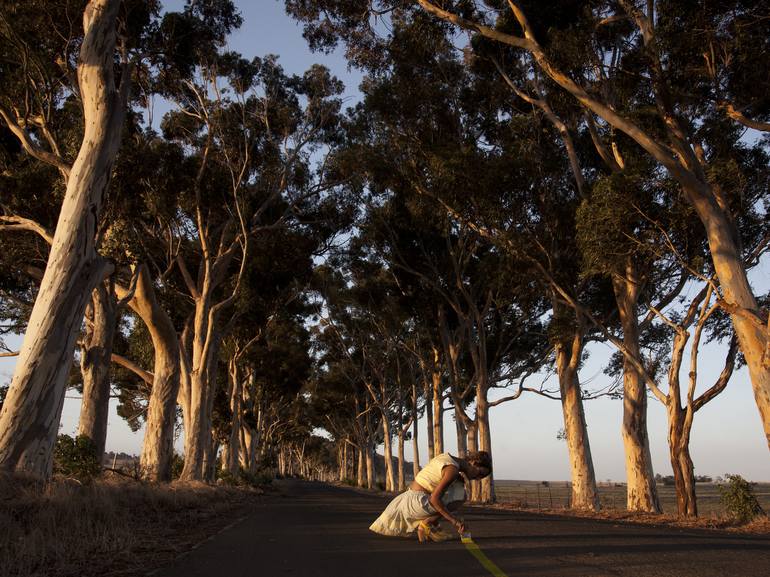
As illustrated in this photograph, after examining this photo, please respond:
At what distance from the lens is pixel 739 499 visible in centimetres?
1342

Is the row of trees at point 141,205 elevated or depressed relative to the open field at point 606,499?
elevated

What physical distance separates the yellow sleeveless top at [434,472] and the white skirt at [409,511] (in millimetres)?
128

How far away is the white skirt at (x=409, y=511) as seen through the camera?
A: 671cm

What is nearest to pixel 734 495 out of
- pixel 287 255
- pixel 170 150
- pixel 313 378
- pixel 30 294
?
pixel 287 255

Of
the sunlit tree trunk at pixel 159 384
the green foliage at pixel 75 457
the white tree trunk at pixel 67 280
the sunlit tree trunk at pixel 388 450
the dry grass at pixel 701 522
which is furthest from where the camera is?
the sunlit tree trunk at pixel 388 450

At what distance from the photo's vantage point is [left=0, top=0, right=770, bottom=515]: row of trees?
465 inches

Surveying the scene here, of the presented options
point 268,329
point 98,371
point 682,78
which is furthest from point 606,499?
point 98,371

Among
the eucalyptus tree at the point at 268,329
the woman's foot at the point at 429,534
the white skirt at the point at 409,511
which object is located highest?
the eucalyptus tree at the point at 268,329

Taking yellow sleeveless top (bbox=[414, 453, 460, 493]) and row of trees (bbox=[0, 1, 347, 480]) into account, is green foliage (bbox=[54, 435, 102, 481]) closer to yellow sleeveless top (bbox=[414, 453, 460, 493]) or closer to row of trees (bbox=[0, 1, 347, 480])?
row of trees (bbox=[0, 1, 347, 480])

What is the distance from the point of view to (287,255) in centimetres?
2138

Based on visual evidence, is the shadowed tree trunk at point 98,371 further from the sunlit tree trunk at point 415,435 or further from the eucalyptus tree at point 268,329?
the sunlit tree trunk at point 415,435

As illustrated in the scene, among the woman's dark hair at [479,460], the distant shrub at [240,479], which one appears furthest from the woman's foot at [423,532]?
the distant shrub at [240,479]

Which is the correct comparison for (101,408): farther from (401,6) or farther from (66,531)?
Answer: (401,6)

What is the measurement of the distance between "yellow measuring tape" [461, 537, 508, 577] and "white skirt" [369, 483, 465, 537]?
0.43 metres
